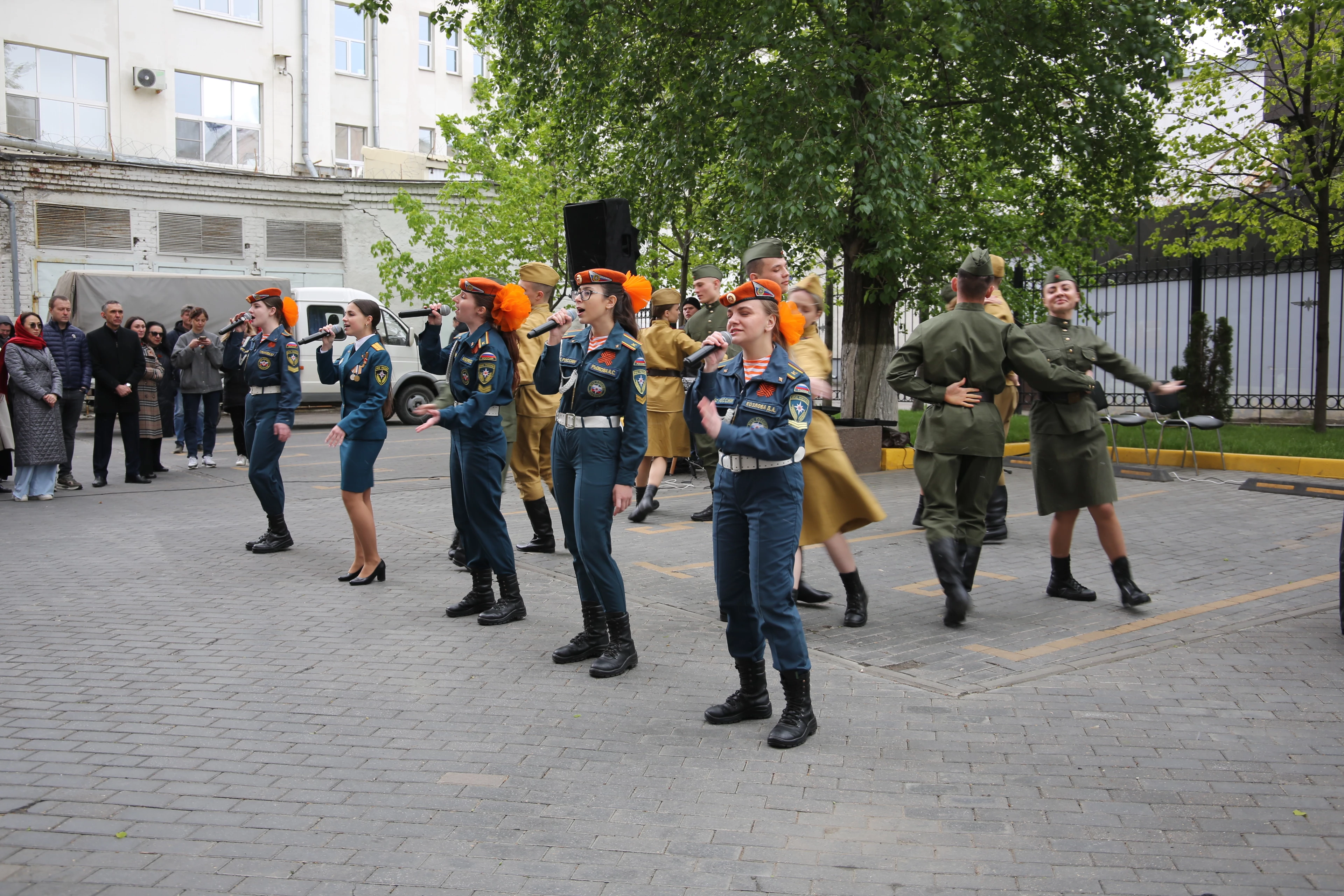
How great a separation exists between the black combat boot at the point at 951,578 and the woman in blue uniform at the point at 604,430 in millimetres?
1780

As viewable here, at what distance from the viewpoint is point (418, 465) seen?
50.5 ft

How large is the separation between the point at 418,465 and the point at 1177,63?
10790 mm

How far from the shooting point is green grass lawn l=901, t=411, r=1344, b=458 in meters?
14.0

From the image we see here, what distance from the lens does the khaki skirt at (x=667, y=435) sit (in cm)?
1007

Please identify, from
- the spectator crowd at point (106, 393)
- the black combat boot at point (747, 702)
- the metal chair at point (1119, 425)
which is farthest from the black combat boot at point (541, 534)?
the metal chair at point (1119, 425)

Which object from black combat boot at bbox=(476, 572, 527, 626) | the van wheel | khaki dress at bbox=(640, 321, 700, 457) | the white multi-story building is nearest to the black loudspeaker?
khaki dress at bbox=(640, 321, 700, 457)

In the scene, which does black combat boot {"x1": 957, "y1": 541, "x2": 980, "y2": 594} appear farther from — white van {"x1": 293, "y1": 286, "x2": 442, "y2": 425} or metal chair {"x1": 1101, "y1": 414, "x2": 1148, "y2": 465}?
white van {"x1": 293, "y1": 286, "x2": 442, "y2": 425}

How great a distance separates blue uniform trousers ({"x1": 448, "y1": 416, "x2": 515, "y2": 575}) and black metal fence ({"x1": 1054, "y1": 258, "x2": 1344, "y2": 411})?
45.2 ft

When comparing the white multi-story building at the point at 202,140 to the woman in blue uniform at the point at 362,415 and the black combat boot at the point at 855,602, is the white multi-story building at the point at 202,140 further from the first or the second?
the black combat boot at the point at 855,602

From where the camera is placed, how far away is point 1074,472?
6605mm

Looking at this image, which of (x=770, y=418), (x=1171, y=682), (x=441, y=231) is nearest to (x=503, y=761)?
(x=770, y=418)

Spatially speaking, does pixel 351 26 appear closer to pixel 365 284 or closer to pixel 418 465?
pixel 365 284

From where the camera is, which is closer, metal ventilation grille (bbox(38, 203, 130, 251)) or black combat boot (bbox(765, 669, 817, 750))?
black combat boot (bbox(765, 669, 817, 750))

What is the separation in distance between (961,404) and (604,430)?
6.66 feet
